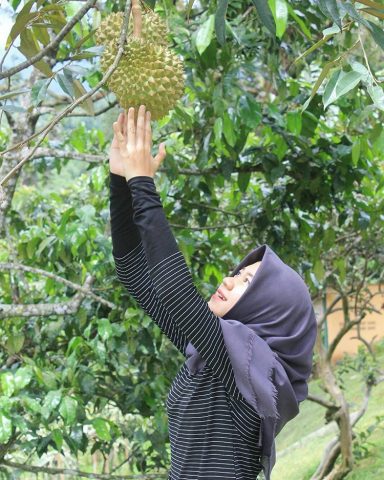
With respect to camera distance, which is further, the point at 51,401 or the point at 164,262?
the point at 51,401

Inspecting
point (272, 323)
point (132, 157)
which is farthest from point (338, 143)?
point (132, 157)

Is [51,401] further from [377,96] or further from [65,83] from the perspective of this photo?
[377,96]

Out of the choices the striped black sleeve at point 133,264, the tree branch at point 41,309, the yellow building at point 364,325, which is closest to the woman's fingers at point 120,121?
the striped black sleeve at point 133,264

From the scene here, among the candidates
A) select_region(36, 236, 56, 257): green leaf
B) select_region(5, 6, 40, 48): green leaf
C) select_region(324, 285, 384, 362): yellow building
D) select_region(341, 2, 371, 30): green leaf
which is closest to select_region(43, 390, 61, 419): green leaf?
select_region(36, 236, 56, 257): green leaf

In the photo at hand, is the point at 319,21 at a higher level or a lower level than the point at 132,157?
higher

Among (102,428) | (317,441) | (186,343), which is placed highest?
(186,343)

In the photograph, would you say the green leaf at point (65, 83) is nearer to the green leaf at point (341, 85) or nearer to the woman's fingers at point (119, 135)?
the woman's fingers at point (119, 135)

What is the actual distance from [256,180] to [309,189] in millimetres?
587

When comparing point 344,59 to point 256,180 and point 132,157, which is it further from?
point 256,180

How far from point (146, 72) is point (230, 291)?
0.48 metres

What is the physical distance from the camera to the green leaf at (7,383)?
185cm

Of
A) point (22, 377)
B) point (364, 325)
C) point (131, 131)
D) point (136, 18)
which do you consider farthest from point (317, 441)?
point (136, 18)

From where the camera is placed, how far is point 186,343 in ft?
4.79

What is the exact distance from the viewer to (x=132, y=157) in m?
1.14
